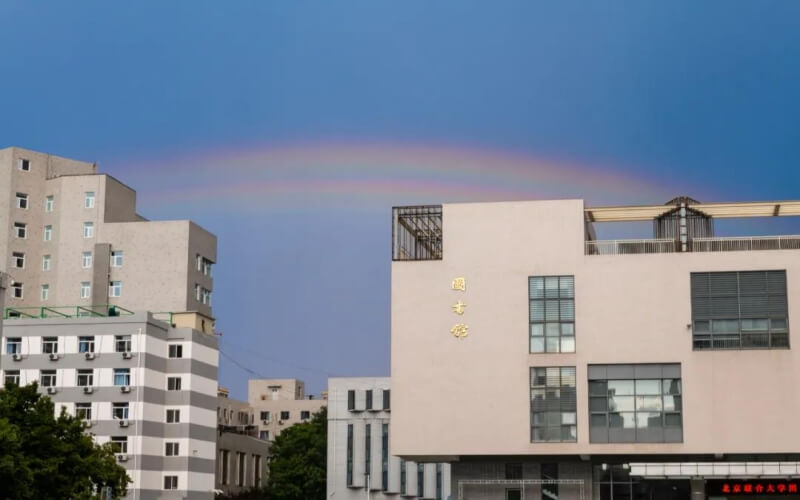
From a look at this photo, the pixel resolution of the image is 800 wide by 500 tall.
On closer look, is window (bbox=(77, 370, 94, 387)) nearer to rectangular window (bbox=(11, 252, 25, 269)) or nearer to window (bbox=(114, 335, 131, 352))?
window (bbox=(114, 335, 131, 352))

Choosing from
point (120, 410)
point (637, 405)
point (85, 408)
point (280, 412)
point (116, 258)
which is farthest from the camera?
point (280, 412)

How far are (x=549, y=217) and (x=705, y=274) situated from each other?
6758 millimetres

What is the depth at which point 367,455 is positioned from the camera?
9056 centimetres

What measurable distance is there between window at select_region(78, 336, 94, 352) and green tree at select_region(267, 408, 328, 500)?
1913cm

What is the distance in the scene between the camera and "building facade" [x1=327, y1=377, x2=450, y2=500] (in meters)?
90.0

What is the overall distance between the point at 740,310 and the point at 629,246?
529cm

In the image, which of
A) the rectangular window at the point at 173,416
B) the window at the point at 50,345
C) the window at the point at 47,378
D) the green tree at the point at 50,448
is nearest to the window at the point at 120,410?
the rectangular window at the point at 173,416

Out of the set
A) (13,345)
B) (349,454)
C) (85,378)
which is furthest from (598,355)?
(349,454)

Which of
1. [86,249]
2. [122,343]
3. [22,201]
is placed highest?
[22,201]

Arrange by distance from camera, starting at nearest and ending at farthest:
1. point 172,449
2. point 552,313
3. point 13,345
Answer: point 552,313
point 13,345
point 172,449

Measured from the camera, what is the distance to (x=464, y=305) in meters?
52.5

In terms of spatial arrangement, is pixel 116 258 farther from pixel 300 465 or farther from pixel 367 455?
pixel 367 455

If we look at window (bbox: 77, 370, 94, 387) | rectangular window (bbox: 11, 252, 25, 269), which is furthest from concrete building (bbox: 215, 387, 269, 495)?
rectangular window (bbox: 11, 252, 25, 269)

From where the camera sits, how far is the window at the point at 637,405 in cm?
5009
